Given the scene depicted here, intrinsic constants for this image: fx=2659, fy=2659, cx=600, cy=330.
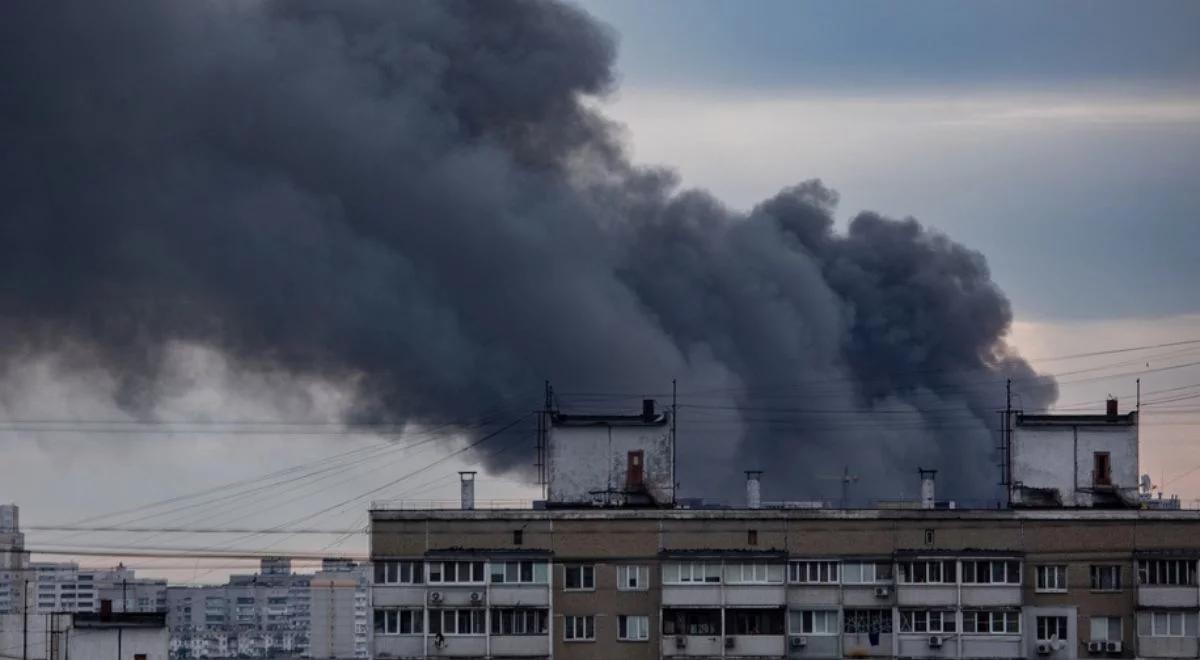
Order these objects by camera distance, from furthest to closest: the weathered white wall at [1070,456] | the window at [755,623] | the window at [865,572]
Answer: the weathered white wall at [1070,456]
the window at [865,572]
the window at [755,623]

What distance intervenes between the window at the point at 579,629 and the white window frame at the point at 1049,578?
1810cm

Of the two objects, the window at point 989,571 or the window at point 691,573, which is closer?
the window at point 691,573

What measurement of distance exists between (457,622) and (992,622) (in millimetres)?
21312

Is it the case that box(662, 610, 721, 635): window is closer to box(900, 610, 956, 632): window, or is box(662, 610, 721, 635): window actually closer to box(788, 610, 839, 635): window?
box(788, 610, 839, 635): window

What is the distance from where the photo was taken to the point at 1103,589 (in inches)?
4227

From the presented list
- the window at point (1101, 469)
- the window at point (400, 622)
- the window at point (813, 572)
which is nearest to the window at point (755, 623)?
the window at point (813, 572)

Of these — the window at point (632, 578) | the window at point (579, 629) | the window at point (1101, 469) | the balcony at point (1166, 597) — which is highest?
the window at point (1101, 469)

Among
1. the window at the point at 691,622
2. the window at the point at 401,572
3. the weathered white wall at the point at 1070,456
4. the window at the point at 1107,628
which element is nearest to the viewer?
the window at the point at 691,622

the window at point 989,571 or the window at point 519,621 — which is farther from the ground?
the window at point 989,571

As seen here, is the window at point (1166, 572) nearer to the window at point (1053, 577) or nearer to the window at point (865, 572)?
the window at point (1053, 577)

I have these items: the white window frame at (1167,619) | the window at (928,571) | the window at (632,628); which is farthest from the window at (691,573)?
the white window frame at (1167,619)

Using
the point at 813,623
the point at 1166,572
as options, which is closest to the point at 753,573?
the point at 813,623

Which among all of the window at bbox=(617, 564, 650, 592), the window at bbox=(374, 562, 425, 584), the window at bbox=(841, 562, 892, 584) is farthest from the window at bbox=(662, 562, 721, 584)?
the window at bbox=(374, 562, 425, 584)

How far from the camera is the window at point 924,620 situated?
10662 centimetres
